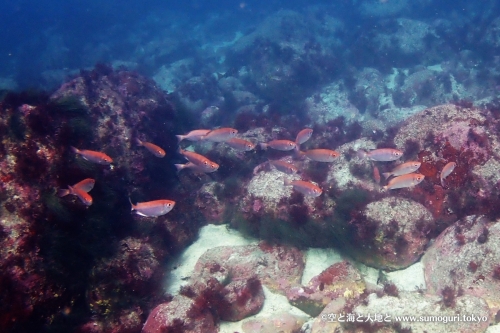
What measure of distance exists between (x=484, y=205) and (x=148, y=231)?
25.3 feet

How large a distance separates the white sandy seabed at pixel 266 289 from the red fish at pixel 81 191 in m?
2.95

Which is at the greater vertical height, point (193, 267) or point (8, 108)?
point (8, 108)

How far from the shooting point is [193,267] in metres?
7.66

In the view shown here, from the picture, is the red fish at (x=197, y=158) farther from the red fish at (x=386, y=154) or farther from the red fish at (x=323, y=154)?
the red fish at (x=386, y=154)

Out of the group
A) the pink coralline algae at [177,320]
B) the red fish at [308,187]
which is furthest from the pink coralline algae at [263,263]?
the red fish at [308,187]

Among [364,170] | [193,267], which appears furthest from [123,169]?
[364,170]

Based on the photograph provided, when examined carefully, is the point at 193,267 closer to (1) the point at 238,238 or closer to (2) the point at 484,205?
(1) the point at 238,238

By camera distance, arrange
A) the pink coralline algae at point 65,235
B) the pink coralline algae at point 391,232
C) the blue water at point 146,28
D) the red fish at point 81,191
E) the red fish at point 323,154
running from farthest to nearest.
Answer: the blue water at point 146,28 < the red fish at point 323,154 < the pink coralline algae at point 391,232 < the red fish at point 81,191 < the pink coralline algae at point 65,235

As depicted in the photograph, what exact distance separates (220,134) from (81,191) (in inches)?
130

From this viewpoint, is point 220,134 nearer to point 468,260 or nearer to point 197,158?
point 197,158

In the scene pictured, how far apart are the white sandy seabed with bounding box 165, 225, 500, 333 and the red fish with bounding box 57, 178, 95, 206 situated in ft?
9.69

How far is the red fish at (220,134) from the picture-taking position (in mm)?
7254

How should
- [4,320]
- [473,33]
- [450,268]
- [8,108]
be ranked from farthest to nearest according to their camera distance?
[473,33], [8,108], [450,268], [4,320]

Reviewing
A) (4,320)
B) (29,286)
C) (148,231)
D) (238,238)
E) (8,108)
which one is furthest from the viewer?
(238,238)
